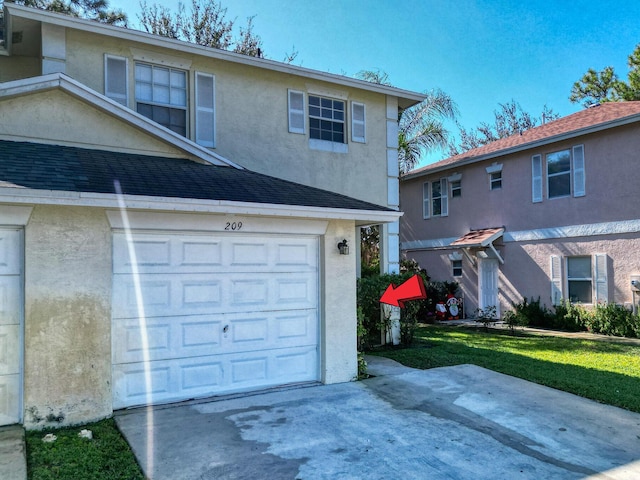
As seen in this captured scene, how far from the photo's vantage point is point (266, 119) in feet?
33.3

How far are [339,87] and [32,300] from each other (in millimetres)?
8064

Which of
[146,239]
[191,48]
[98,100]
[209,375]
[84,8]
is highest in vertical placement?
A: [84,8]

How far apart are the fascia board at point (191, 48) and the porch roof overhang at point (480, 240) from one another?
6056 millimetres

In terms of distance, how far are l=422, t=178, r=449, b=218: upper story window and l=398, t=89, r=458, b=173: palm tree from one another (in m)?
1.26

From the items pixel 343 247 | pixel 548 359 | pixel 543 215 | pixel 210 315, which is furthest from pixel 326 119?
pixel 543 215

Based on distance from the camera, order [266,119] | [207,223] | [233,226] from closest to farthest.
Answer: [207,223] → [233,226] → [266,119]

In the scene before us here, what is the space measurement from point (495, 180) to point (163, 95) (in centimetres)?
1191

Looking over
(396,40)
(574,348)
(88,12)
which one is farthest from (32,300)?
(88,12)

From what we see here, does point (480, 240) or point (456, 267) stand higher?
point (480, 240)

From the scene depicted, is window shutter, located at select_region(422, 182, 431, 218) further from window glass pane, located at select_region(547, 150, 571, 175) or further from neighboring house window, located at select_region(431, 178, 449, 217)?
window glass pane, located at select_region(547, 150, 571, 175)

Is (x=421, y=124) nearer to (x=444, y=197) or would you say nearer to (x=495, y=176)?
(x=444, y=197)

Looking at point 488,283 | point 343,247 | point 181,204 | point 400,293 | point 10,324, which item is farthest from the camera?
point 488,283

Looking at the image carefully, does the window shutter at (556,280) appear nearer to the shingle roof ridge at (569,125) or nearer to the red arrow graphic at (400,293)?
the shingle roof ridge at (569,125)

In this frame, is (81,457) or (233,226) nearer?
(81,457)
